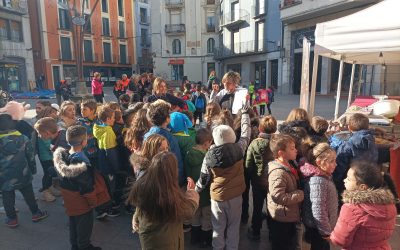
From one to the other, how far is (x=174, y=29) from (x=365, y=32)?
3479cm

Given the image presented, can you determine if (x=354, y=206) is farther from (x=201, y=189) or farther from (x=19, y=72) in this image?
(x=19, y=72)

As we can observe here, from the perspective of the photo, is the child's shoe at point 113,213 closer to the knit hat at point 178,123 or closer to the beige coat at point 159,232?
the knit hat at point 178,123

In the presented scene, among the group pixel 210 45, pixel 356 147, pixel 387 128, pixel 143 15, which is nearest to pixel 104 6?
pixel 143 15

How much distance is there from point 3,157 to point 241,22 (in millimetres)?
28749

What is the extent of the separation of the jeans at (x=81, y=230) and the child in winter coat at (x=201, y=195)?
1104 millimetres

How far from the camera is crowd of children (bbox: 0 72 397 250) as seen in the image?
1.95m

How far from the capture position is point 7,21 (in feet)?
84.6

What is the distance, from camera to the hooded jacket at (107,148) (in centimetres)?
354

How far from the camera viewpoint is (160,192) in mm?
1902

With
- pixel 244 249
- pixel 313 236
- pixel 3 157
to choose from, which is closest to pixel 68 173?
pixel 3 157

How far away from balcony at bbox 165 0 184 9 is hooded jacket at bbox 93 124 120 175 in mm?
36115

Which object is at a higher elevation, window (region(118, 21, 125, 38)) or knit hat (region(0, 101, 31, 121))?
window (region(118, 21, 125, 38))

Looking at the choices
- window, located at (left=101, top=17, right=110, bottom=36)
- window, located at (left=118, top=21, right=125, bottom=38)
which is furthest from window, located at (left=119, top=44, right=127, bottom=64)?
window, located at (left=101, top=17, right=110, bottom=36)

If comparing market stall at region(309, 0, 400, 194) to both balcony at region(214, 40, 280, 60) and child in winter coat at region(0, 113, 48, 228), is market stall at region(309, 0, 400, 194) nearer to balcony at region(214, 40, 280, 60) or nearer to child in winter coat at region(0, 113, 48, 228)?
child in winter coat at region(0, 113, 48, 228)
